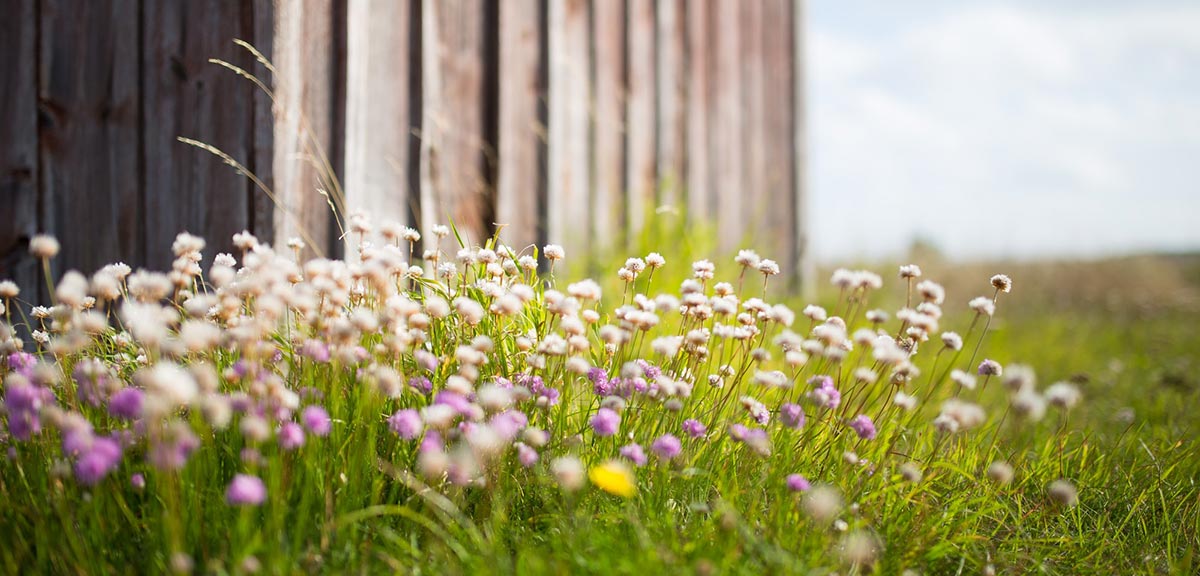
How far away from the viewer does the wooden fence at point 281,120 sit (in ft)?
9.71

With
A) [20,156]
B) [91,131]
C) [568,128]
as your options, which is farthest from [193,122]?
[568,128]

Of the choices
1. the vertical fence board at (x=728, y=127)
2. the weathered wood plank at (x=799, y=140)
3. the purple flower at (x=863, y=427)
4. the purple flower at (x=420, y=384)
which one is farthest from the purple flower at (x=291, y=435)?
the weathered wood plank at (x=799, y=140)

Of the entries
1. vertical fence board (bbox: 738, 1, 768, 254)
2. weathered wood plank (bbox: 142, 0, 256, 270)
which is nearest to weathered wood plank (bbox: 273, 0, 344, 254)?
weathered wood plank (bbox: 142, 0, 256, 270)

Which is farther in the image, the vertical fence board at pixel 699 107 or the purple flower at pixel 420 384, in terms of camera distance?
the vertical fence board at pixel 699 107

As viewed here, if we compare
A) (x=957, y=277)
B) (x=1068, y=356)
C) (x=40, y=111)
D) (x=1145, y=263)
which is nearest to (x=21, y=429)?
(x=40, y=111)

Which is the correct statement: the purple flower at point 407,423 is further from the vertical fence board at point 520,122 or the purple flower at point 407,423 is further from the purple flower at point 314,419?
the vertical fence board at point 520,122

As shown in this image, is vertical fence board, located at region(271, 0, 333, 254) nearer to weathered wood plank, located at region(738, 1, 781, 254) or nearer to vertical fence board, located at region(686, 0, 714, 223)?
vertical fence board, located at region(686, 0, 714, 223)

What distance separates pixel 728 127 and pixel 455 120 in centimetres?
268

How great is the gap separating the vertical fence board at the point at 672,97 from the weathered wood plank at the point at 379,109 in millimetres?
1973

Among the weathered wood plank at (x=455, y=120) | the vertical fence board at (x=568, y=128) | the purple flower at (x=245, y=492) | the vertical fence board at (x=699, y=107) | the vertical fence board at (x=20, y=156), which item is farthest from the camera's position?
the vertical fence board at (x=699, y=107)

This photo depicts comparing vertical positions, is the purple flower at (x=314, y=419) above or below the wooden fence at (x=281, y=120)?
below

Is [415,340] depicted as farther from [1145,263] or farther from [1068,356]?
[1145,263]

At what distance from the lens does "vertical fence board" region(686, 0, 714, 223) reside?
5.57 m

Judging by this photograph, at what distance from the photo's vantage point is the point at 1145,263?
11227 mm
